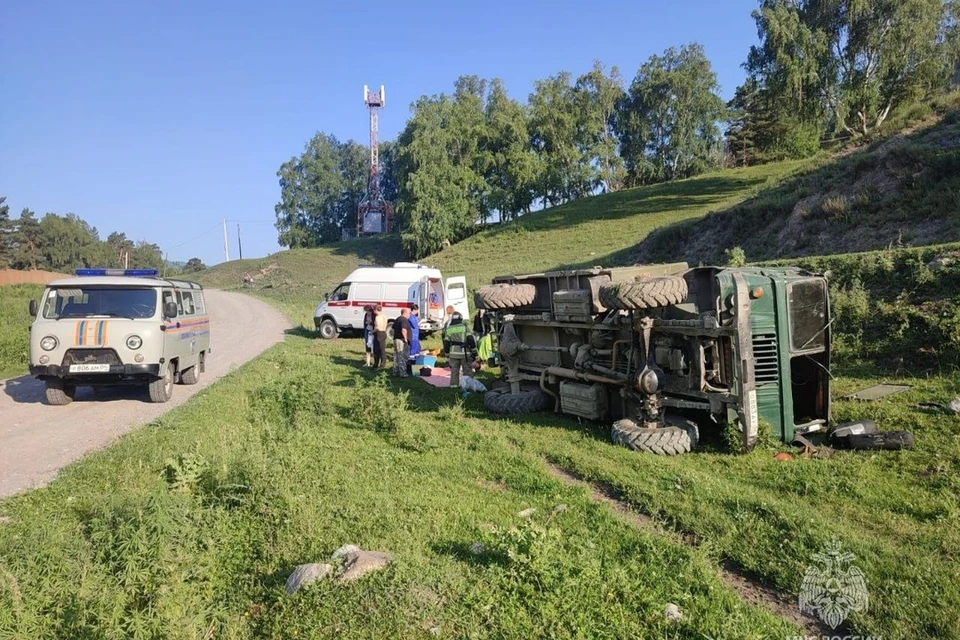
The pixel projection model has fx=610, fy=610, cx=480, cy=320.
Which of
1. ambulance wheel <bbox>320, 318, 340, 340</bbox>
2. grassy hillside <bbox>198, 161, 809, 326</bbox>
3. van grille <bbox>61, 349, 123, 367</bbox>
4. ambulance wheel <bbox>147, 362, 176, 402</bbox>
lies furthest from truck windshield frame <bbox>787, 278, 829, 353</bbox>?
grassy hillside <bbox>198, 161, 809, 326</bbox>

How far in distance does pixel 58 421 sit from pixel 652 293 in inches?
352

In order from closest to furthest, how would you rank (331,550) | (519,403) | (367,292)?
(331,550)
(519,403)
(367,292)

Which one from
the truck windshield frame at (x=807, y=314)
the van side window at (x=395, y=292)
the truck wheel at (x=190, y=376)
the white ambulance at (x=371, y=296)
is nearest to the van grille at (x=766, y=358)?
the truck windshield frame at (x=807, y=314)

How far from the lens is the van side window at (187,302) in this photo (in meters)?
12.1

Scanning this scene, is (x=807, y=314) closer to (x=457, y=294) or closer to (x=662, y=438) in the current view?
(x=662, y=438)

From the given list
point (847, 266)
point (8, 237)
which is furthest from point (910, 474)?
point (8, 237)

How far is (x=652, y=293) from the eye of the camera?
7094 mm

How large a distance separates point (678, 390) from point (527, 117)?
6742cm

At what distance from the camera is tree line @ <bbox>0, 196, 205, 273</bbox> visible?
7912 cm

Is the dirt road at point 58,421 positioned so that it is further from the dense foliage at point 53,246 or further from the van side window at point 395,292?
the dense foliage at point 53,246

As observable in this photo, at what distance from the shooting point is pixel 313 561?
4449 mm

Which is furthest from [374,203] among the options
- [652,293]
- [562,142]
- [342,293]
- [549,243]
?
[652,293]

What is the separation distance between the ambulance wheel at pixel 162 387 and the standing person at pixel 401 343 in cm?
438

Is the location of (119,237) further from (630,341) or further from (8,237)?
(630,341)
